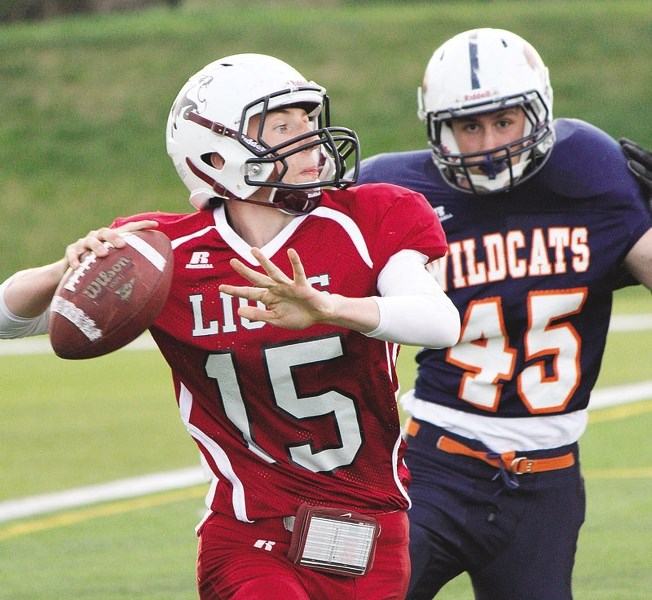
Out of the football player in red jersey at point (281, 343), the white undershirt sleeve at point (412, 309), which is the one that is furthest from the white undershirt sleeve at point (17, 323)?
the white undershirt sleeve at point (412, 309)

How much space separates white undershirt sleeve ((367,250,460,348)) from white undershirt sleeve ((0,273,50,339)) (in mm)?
848

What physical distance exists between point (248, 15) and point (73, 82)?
4100mm

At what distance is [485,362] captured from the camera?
436 cm

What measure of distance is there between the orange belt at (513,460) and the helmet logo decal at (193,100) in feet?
4.70

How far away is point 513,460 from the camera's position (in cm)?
429

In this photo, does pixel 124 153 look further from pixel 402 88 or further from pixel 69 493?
pixel 69 493

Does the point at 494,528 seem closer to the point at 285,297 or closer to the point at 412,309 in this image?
the point at 412,309

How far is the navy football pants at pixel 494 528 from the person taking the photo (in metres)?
4.16

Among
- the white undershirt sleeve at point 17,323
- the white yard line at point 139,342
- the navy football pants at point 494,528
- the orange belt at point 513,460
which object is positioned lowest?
the white yard line at point 139,342

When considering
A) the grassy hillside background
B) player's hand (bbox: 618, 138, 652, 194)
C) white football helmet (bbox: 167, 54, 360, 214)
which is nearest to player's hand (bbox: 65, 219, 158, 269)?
white football helmet (bbox: 167, 54, 360, 214)

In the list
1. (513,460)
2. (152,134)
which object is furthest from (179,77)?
(513,460)

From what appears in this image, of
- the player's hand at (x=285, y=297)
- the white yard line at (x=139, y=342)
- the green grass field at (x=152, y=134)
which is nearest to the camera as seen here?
the player's hand at (x=285, y=297)

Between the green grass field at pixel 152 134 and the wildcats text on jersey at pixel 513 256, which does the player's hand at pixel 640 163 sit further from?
the green grass field at pixel 152 134

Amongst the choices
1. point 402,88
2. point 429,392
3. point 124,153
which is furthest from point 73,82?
point 429,392
